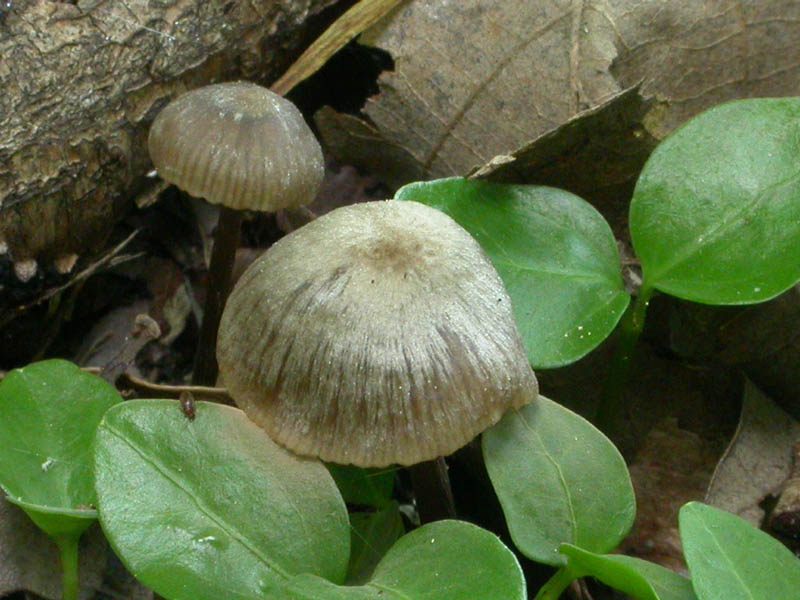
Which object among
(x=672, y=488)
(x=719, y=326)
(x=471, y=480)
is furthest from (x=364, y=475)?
(x=719, y=326)

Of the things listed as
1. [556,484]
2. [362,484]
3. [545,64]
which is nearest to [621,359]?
[556,484]

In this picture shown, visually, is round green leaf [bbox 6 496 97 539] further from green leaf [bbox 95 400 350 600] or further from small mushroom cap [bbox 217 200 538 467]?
small mushroom cap [bbox 217 200 538 467]

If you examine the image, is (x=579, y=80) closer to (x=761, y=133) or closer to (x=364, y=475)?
(x=761, y=133)

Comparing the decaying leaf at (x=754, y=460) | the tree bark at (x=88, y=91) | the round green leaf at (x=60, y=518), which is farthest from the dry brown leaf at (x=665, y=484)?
the tree bark at (x=88, y=91)

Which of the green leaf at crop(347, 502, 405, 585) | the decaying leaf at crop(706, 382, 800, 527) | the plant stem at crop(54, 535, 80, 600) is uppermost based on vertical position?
the plant stem at crop(54, 535, 80, 600)

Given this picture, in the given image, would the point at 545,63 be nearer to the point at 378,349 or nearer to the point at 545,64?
the point at 545,64

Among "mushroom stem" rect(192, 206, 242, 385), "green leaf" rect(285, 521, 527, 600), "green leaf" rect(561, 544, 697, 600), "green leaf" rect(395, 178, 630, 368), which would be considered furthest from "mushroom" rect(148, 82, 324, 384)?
"green leaf" rect(561, 544, 697, 600)

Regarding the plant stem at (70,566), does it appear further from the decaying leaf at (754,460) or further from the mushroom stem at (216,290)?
the decaying leaf at (754,460)
